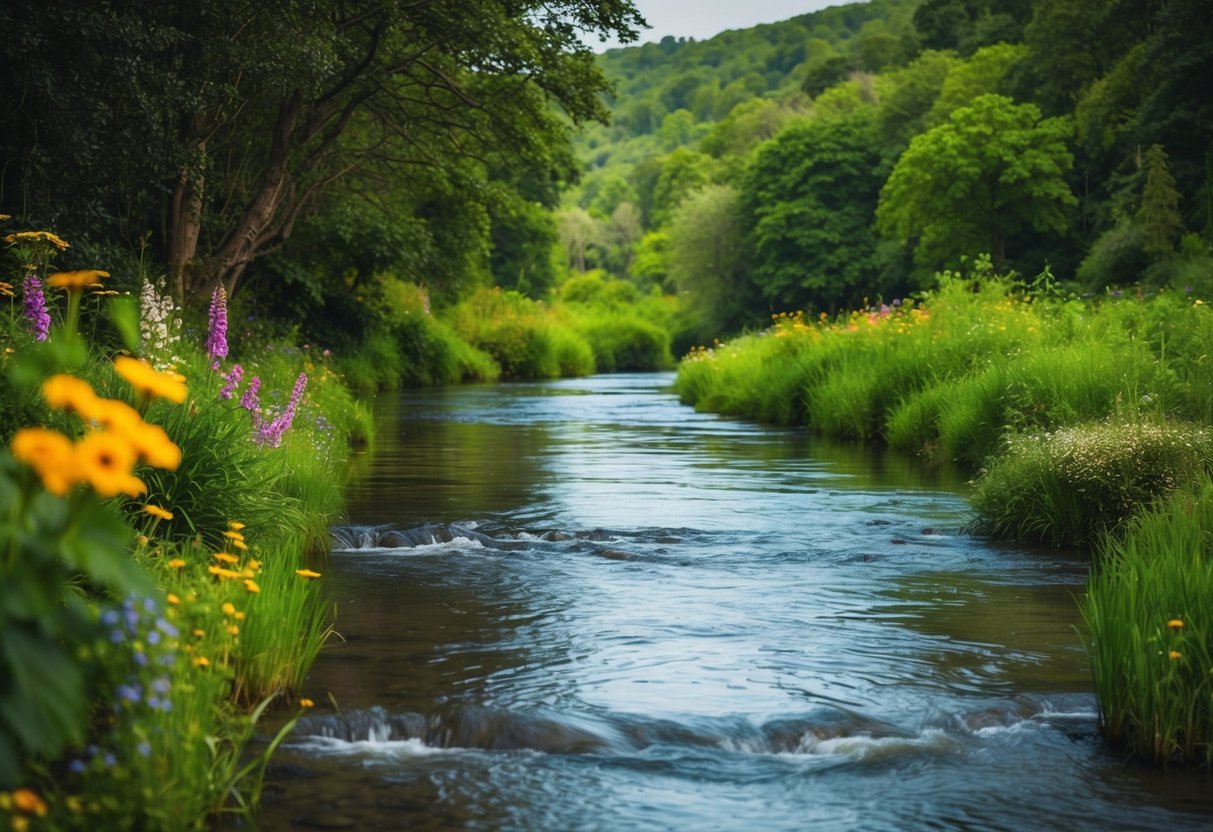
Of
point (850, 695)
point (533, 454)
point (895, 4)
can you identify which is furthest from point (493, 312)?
point (895, 4)

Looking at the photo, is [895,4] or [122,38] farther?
[895,4]

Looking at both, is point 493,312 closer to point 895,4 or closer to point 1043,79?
point 1043,79

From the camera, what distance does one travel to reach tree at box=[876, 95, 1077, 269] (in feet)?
173

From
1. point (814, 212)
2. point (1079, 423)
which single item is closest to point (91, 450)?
point (1079, 423)

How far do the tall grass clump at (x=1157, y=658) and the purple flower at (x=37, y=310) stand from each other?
Answer: 5955 millimetres

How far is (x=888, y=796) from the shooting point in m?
5.47

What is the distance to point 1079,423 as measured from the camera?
41.4ft

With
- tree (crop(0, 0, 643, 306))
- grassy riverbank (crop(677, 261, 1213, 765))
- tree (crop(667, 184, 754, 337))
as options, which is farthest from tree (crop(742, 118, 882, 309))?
tree (crop(0, 0, 643, 306))

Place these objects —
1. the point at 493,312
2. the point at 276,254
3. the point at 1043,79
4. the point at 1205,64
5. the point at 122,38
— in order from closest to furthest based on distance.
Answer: the point at 122,38, the point at 276,254, the point at 1205,64, the point at 493,312, the point at 1043,79

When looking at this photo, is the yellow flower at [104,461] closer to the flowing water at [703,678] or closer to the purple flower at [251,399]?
the flowing water at [703,678]

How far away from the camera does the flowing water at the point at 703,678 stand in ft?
17.7

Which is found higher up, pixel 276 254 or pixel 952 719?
pixel 276 254

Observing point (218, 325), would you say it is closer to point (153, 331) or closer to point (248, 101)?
point (153, 331)

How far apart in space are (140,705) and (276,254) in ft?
82.1
